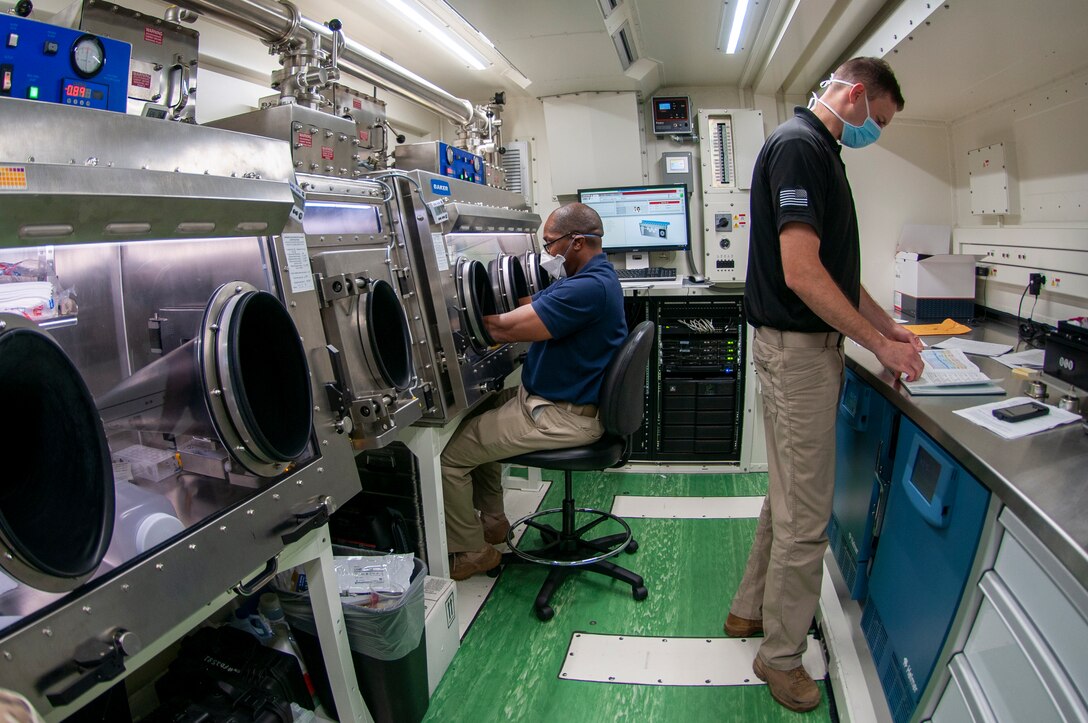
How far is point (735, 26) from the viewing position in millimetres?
3166

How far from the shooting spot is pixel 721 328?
3865 mm

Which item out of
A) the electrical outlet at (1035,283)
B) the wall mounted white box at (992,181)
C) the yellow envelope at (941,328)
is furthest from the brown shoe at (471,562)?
the wall mounted white box at (992,181)

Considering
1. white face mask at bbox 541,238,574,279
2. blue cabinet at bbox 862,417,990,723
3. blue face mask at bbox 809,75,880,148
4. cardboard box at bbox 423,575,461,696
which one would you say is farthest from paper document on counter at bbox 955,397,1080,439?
cardboard box at bbox 423,575,461,696

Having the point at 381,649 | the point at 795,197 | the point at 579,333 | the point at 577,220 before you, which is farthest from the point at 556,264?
the point at 381,649

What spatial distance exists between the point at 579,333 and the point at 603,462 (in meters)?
0.55

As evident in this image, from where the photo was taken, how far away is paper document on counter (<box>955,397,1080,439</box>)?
152 cm

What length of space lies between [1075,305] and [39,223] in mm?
3416

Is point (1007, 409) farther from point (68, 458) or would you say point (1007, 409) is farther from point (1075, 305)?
point (68, 458)

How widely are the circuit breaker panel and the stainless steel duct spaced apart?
186cm

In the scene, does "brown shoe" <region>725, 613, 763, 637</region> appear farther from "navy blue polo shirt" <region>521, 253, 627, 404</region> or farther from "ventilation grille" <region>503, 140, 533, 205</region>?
"ventilation grille" <region>503, 140, 533, 205</region>

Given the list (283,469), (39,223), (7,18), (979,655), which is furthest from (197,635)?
(979,655)

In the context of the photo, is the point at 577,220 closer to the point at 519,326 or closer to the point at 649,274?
the point at 519,326

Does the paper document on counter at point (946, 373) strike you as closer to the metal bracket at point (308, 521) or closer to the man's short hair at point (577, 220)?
the man's short hair at point (577, 220)

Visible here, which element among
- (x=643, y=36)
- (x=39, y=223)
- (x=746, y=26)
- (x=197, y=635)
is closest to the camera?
(x=39, y=223)
